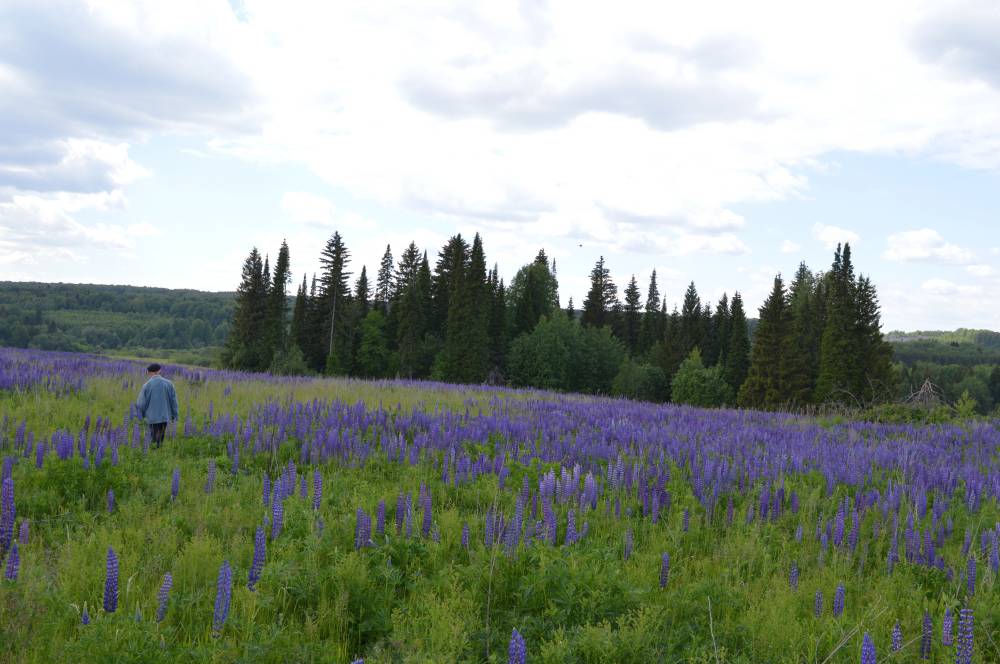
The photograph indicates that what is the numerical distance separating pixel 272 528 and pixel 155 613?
1297 mm

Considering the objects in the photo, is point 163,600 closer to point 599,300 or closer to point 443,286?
point 443,286

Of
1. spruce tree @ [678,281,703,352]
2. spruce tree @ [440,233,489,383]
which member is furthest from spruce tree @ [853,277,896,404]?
spruce tree @ [440,233,489,383]

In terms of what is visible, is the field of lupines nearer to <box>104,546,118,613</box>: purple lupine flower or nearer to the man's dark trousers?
<box>104,546,118,613</box>: purple lupine flower

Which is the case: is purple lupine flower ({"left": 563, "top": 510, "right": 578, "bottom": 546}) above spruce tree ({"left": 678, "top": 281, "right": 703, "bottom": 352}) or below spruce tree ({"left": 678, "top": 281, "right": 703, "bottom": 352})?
below

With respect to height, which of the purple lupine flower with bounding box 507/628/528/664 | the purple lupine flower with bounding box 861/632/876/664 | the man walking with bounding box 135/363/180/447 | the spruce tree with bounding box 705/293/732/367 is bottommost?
the purple lupine flower with bounding box 507/628/528/664

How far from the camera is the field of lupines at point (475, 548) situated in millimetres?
3615

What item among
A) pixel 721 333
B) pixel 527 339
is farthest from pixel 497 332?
pixel 721 333

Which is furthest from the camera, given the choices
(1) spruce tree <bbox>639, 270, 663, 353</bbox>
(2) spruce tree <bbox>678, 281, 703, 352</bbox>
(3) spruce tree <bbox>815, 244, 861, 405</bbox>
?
(1) spruce tree <bbox>639, 270, 663, 353</bbox>

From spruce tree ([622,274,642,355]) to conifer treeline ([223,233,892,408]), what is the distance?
47.6 feet

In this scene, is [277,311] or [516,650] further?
[277,311]

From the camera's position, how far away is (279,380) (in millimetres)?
18953

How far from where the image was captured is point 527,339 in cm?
6906

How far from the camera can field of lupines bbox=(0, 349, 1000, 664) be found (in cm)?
362

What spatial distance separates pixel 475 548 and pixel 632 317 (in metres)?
104
